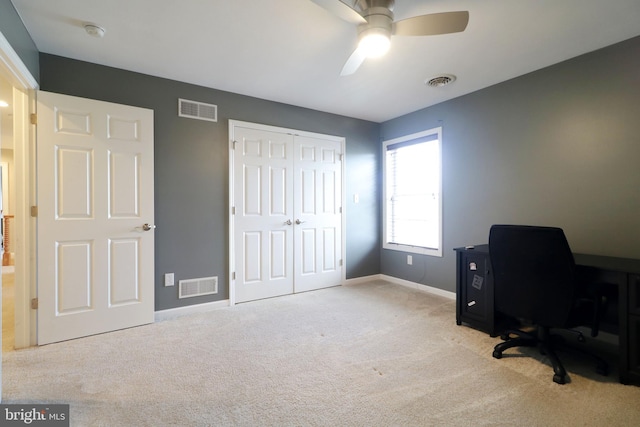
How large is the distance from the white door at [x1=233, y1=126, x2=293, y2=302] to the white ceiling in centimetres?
71

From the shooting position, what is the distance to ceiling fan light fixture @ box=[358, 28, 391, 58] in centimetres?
194

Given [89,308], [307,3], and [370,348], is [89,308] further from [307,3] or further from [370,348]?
[307,3]

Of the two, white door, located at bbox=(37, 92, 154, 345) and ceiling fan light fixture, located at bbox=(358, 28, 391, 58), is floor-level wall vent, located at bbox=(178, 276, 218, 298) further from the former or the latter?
ceiling fan light fixture, located at bbox=(358, 28, 391, 58)

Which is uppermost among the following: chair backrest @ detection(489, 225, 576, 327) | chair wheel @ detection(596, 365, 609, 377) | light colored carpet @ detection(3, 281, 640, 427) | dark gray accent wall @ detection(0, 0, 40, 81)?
dark gray accent wall @ detection(0, 0, 40, 81)

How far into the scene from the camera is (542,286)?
207 cm

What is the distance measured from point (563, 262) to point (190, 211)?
10.8ft

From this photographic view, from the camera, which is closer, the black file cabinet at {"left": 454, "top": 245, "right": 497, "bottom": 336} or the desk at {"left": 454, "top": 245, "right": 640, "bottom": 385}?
the desk at {"left": 454, "top": 245, "right": 640, "bottom": 385}

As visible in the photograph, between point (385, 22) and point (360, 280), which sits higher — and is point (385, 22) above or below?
above

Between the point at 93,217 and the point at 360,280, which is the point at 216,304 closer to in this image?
the point at 93,217

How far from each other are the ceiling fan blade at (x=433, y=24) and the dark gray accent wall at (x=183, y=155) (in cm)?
221

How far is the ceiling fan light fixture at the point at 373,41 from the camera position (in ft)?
6.38

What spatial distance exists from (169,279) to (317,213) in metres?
1.99

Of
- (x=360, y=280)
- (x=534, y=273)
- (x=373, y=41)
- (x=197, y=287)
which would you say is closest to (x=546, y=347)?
(x=534, y=273)

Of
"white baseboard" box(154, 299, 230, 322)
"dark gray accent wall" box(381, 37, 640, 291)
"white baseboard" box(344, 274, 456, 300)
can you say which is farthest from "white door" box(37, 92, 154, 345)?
"dark gray accent wall" box(381, 37, 640, 291)
